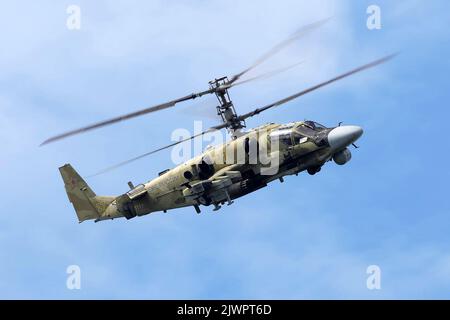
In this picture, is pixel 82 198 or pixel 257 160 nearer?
pixel 257 160

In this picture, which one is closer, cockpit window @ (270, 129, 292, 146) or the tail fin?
cockpit window @ (270, 129, 292, 146)

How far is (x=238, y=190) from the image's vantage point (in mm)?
52781

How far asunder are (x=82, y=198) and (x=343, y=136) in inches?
725

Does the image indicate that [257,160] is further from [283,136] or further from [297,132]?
[297,132]

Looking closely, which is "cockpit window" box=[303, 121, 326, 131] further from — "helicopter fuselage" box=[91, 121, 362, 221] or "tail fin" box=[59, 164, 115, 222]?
"tail fin" box=[59, 164, 115, 222]

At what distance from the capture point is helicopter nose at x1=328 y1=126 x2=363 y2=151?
2009 inches

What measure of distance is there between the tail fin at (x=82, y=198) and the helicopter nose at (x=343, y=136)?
1540 centimetres

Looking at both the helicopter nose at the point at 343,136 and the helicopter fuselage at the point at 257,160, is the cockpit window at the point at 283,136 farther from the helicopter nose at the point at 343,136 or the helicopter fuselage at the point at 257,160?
the helicopter nose at the point at 343,136

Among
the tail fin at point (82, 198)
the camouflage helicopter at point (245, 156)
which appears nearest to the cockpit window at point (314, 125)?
the camouflage helicopter at point (245, 156)

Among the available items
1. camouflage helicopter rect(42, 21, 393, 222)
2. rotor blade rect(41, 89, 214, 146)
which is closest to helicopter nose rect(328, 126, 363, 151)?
camouflage helicopter rect(42, 21, 393, 222)

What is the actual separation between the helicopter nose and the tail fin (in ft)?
50.5

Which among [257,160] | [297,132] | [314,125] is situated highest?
[314,125]

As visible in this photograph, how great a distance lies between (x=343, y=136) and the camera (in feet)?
168

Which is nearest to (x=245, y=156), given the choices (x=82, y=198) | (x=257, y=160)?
(x=257, y=160)
